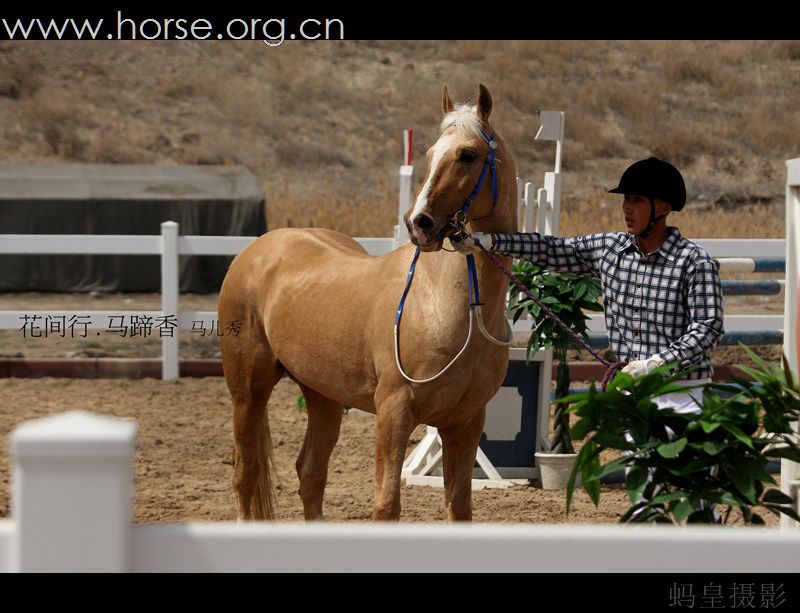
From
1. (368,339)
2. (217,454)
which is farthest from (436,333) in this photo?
(217,454)

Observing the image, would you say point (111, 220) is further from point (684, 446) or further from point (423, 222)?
point (684, 446)

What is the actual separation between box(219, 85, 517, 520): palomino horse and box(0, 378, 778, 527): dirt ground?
0.78 metres

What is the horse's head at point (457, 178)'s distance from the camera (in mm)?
4078

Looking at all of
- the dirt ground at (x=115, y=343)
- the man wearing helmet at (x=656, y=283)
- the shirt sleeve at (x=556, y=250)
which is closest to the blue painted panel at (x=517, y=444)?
the shirt sleeve at (x=556, y=250)

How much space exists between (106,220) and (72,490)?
14533 millimetres

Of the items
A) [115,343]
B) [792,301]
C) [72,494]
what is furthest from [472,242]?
[115,343]

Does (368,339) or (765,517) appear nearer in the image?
(368,339)

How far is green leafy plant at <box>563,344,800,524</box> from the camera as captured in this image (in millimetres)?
3250

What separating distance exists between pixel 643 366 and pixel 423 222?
3.15 ft

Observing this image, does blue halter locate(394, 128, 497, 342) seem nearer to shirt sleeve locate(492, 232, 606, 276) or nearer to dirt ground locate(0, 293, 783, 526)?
shirt sleeve locate(492, 232, 606, 276)

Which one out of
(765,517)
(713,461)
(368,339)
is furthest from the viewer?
(765,517)

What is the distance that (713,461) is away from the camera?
3275 mm

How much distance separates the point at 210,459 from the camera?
24.4ft

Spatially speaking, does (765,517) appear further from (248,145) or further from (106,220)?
(248,145)
